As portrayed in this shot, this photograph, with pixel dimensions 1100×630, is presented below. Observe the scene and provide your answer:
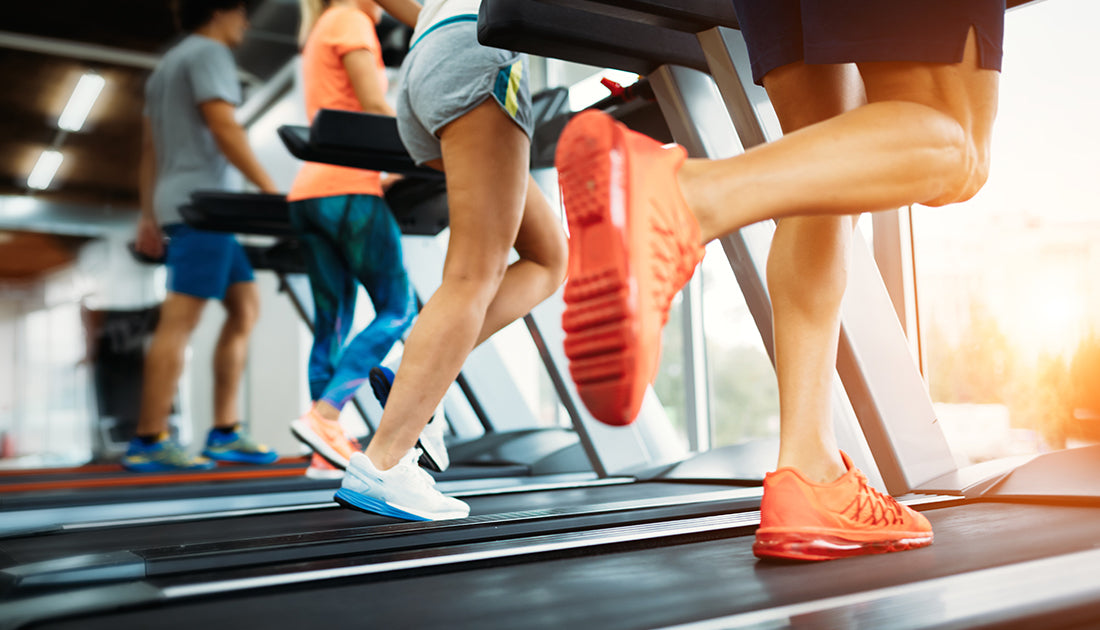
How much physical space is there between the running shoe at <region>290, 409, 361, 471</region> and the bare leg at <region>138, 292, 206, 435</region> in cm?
128

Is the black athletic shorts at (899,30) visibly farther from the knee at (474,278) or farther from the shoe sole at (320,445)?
the shoe sole at (320,445)

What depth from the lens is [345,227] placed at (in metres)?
2.20

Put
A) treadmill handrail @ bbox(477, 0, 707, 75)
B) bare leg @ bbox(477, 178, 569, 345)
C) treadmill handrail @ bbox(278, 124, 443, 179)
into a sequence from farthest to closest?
treadmill handrail @ bbox(278, 124, 443, 179) < bare leg @ bbox(477, 178, 569, 345) < treadmill handrail @ bbox(477, 0, 707, 75)

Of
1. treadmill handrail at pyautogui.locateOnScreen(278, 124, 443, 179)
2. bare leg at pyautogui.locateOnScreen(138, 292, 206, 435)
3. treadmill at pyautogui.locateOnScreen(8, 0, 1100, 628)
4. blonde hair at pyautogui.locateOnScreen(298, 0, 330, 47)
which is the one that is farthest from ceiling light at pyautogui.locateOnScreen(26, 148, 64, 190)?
treadmill at pyautogui.locateOnScreen(8, 0, 1100, 628)

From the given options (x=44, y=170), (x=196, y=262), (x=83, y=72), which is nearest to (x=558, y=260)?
(x=196, y=262)

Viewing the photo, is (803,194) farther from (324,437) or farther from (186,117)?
(186,117)

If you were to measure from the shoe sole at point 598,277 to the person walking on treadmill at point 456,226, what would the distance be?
0.59 metres

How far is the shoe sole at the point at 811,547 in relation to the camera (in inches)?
38.3

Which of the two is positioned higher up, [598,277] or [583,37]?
[583,37]

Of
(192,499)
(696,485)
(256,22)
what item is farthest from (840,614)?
(256,22)

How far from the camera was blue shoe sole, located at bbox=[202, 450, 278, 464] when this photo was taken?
332 cm

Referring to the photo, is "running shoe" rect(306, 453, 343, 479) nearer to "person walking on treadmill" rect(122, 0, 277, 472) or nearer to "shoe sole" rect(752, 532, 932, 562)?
"person walking on treadmill" rect(122, 0, 277, 472)

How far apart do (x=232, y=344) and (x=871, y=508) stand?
2.76 m

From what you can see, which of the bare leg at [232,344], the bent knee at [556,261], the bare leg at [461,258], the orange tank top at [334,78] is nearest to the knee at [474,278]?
the bare leg at [461,258]
